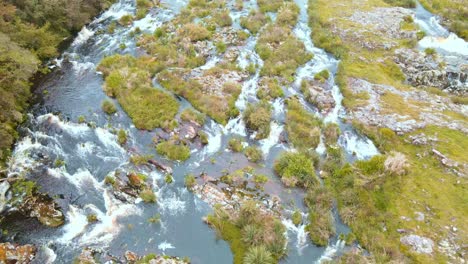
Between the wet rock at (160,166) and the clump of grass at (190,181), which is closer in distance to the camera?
the clump of grass at (190,181)

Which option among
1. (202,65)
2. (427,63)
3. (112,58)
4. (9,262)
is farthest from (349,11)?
(9,262)

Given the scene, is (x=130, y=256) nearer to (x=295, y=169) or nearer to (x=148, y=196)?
(x=148, y=196)

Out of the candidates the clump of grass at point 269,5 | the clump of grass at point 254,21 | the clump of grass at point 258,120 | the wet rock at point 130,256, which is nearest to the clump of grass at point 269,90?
the clump of grass at point 258,120

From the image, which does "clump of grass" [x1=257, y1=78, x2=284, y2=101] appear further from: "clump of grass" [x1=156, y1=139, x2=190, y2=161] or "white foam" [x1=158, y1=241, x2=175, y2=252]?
"white foam" [x1=158, y1=241, x2=175, y2=252]

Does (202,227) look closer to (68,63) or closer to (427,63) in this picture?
(68,63)

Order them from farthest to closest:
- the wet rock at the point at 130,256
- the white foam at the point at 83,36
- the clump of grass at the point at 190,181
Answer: the white foam at the point at 83,36 < the clump of grass at the point at 190,181 < the wet rock at the point at 130,256

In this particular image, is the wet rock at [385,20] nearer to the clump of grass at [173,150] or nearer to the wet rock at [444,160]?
the wet rock at [444,160]

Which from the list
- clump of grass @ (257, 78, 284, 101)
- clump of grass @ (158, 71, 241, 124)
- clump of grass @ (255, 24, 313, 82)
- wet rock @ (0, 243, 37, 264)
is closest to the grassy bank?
clump of grass @ (255, 24, 313, 82)
